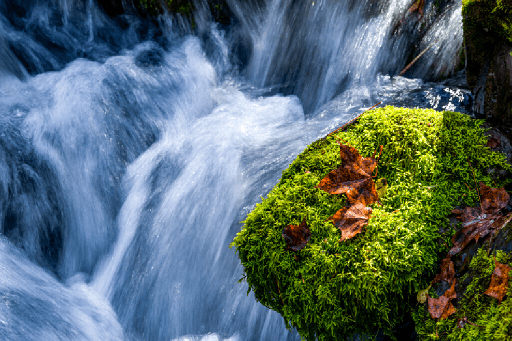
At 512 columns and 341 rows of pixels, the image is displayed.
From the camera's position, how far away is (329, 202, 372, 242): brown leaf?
2.04m

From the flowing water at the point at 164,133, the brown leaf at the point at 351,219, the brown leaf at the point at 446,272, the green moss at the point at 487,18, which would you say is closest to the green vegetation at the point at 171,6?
the flowing water at the point at 164,133

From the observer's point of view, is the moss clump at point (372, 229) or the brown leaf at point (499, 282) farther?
the moss clump at point (372, 229)

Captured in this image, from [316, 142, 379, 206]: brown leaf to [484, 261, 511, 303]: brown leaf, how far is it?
706 millimetres

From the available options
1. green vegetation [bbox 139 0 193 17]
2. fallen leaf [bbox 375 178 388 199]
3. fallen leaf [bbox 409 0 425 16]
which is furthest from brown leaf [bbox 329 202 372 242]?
green vegetation [bbox 139 0 193 17]

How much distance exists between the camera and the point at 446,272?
1.98 metres

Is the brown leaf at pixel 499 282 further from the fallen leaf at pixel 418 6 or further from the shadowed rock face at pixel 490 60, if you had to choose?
the fallen leaf at pixel 418 6

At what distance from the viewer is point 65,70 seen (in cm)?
645

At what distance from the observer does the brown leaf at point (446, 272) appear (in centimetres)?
196

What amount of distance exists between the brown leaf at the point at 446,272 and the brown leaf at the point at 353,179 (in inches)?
20.4

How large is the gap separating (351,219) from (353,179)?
0.27 metres

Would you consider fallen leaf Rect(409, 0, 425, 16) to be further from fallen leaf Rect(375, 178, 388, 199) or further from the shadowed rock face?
fallen leaf Rect(375, 178, 388, 199)

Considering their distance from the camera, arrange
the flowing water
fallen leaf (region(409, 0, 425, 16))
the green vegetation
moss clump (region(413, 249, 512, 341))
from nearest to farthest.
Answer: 1. moss clump (region(413, 249, 512, 341))
2. the flowing water
3. fallen leaf (region(409, 0, 425, 16))
4. the green vegetation

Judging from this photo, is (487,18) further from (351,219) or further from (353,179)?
(351,219)

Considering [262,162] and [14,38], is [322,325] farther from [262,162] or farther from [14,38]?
[14,38]
